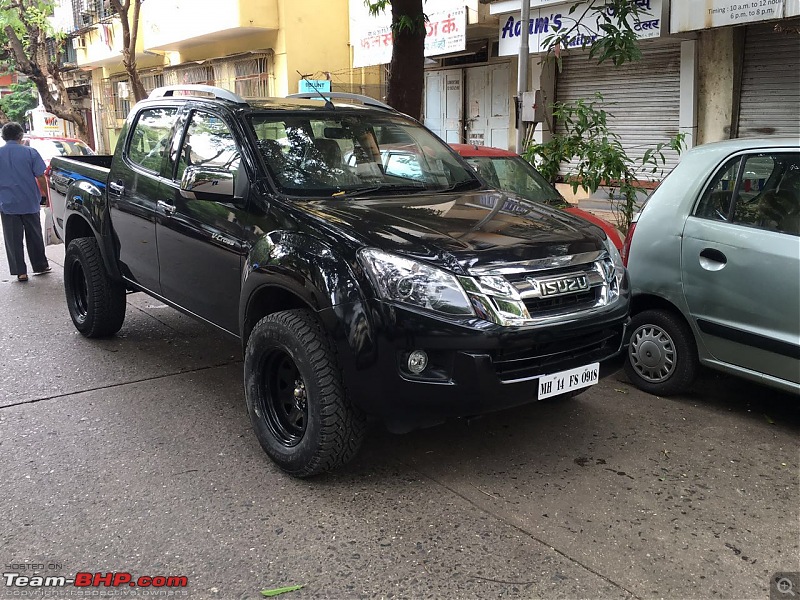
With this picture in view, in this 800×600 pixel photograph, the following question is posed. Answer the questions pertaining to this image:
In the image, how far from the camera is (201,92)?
5172 mm

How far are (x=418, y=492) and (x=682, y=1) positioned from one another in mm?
8477

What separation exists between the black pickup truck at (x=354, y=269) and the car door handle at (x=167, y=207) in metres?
0.01

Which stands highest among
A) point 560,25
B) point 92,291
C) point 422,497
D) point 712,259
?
point 560,25

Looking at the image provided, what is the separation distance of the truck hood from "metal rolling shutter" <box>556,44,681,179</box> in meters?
7.53

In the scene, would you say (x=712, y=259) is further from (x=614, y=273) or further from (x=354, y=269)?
(x=354, y=269)

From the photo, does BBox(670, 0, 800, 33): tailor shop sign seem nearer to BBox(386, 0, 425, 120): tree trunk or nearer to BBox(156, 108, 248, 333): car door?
BBox(386, 0, 425, 120): tree trunk

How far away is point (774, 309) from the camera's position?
423 centimetres

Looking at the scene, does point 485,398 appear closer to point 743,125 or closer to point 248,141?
point 248,141

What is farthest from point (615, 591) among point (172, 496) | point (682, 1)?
point (682, 1)

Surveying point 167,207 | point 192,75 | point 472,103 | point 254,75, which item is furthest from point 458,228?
point 192,75

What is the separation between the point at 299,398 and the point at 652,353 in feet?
8.06

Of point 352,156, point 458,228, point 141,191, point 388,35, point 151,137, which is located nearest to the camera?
point 458,228

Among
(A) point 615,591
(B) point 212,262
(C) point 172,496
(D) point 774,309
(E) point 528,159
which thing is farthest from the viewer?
(E) point 528,159

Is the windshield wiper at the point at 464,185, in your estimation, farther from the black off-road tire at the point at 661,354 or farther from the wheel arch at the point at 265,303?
the black off-road tire at the point at 661,354
